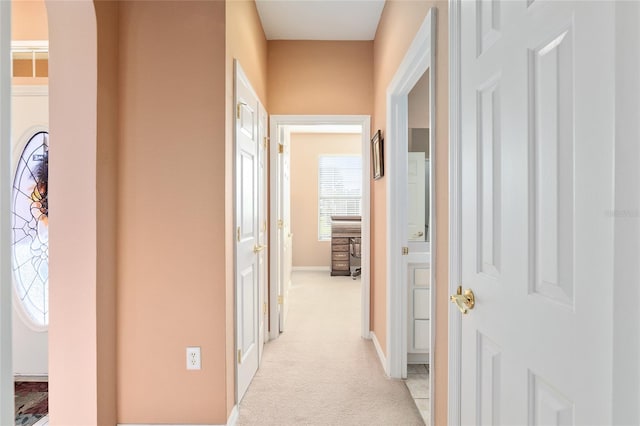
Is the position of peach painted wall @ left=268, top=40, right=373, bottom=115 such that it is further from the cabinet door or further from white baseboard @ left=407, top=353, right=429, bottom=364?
white baseboard @ left=407, top=353, right=429, bottom=364

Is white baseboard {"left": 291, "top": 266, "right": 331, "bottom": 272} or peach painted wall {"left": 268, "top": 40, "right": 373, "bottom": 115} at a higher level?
peach painted wall {"left": 268, "top": 40, "right": 373, "bottom": 115}

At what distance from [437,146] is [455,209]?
16.8 inches

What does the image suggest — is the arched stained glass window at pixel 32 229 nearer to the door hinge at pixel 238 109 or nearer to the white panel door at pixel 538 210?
the door hinge at pixel 238 109

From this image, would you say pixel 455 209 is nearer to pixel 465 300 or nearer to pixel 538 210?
pixel 465 300

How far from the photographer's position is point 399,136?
2674 mm

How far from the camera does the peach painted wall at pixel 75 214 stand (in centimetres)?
185

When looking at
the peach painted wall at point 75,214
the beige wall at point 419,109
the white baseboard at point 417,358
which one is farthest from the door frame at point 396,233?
the peach painted wall at point 75,214

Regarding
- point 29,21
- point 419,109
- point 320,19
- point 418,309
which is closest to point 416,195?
point 419,109

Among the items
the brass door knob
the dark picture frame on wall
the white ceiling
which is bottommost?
the brass door knob

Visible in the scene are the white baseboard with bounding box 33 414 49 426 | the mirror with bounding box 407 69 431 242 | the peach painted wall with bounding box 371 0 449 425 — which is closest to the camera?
the peach painted wall with bounding box 371 0 449 425

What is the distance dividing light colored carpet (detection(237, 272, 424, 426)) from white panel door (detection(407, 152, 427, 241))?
112cm

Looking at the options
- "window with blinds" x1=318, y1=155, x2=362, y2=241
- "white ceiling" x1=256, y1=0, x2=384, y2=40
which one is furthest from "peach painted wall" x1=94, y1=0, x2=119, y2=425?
"window with blinds" x1=318, y1=155, x2=362, y2=241

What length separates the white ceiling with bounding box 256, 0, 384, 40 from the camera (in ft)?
9.69

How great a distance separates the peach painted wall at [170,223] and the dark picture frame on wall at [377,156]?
1430 millimetres
